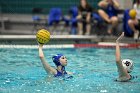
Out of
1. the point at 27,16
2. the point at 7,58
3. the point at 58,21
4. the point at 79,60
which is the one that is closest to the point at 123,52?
the point at 79,60

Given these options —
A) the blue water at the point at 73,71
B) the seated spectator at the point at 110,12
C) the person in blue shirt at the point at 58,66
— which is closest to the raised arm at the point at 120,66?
the blue water at the point at 73,71

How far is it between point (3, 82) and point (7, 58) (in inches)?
125

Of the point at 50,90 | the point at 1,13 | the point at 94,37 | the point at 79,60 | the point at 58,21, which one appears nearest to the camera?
the point at 50,90

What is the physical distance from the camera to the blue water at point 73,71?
25.9ft

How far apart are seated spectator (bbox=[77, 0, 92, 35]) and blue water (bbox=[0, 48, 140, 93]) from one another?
213cm

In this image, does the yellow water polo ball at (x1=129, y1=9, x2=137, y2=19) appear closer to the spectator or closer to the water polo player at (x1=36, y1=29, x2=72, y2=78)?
the spectator

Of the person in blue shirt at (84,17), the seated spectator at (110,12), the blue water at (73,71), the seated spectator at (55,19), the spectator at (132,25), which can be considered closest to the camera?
the blue water at (73,71)

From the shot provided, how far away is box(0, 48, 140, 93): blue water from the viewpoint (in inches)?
311

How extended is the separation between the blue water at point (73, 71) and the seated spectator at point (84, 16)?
2.13m

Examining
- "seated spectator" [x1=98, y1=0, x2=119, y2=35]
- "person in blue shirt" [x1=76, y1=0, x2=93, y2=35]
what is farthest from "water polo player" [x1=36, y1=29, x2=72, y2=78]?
"person in blue shirt" [x1=76, y1=0, x2=93, y2=35]

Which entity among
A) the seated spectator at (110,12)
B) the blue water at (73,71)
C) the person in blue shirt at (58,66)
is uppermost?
the seated spectator at (110,12)

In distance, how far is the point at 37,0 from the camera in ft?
64.3

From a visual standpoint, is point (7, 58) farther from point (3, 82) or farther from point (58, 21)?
point (58, 21)

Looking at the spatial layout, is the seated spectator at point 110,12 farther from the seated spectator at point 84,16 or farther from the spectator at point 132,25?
the seated spectator at point 84,16
